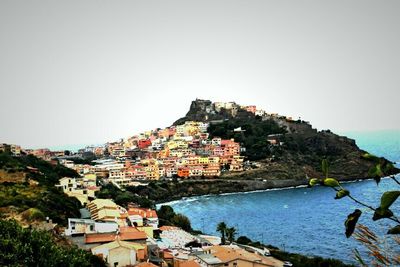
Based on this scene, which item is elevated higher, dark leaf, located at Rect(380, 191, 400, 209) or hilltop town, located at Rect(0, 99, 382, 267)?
dark leaf, located at Rect(380, 191, 400, 209)

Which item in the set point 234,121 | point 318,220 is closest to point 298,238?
point 318,220

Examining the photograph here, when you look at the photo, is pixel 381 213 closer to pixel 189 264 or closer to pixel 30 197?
pixel 189 264

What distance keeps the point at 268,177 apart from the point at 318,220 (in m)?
23.1

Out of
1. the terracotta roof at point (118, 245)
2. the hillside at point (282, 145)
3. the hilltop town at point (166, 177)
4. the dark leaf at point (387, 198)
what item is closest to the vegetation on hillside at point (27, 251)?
the terracotta roof at point (118, 245)

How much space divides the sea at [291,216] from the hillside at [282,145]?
4.93m

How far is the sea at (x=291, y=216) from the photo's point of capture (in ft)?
93.2

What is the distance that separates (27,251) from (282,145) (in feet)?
210

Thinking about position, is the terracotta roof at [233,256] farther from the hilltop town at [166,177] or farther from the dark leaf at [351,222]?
the dark leaf at [351,222]

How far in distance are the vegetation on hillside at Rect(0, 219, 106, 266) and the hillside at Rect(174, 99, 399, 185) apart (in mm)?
49594

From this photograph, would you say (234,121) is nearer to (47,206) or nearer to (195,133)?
(195,133)

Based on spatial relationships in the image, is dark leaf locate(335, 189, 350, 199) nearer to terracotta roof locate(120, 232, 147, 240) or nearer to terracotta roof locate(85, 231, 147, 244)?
terracotta roof locate(85, 231, 147, 244)

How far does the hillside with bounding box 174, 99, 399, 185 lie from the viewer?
63062mm

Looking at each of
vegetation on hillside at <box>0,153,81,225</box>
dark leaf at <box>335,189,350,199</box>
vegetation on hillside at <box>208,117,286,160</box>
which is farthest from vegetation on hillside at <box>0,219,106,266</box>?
vegetation on hillside at <box>208,117,286,160</box>

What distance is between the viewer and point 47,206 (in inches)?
808
